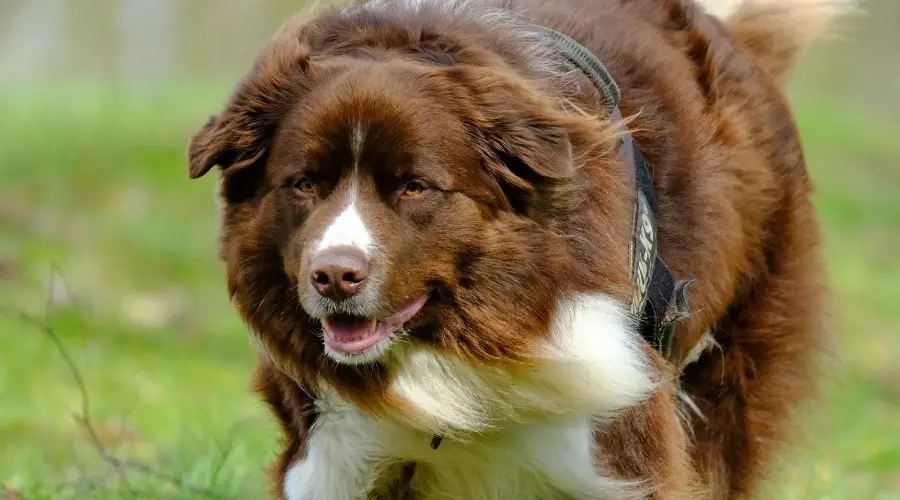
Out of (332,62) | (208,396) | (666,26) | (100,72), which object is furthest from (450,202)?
(100,72)

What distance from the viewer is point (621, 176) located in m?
3.73

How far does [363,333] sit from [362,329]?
0.05 feet

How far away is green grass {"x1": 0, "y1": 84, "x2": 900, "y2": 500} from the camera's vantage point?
7.93 metres

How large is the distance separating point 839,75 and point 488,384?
2160 centimetres

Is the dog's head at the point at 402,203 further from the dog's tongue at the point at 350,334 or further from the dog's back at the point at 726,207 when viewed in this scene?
the dog's back at the point at 726,207

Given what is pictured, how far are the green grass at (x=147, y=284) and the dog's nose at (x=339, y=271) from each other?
2.91 meters

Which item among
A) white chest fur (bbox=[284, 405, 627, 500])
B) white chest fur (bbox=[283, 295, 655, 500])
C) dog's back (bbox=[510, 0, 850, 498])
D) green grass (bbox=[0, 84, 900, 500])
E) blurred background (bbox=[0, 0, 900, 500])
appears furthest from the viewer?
green grass (bbox=[0, 84, 900, 500])

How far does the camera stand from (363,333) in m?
3.41

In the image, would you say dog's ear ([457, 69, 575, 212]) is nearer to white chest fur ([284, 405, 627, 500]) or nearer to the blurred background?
white chest fur ([284, 405, 627, 500])

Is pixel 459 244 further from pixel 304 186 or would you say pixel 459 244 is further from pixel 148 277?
pixel 148 277

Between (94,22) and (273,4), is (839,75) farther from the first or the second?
(94,22)

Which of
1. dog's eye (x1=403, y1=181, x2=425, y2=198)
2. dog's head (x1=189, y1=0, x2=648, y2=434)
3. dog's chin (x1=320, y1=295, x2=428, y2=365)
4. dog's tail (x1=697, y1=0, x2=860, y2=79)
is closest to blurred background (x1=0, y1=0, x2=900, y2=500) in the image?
dog's tail (x1=697, y1=0, x2=860, y2=79)

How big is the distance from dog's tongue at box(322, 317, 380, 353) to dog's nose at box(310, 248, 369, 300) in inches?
7.7

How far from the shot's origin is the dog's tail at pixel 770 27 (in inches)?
206
